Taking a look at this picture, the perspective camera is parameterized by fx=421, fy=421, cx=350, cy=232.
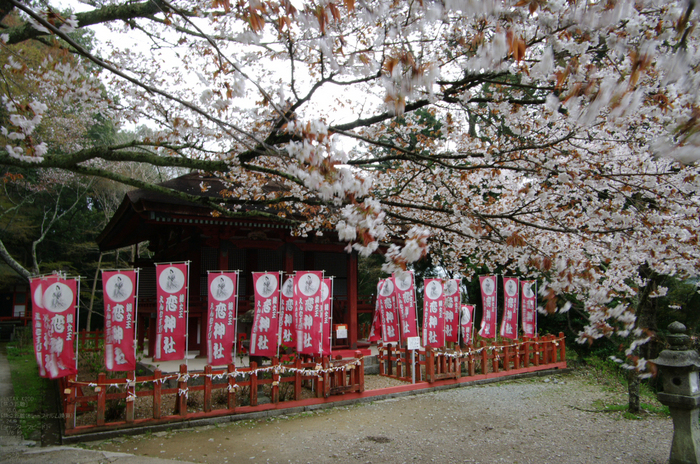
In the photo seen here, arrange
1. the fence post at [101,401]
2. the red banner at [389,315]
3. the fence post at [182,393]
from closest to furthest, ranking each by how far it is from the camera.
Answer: the fence post at [101,401] → the fence post at [182,393] → the red banner at [389,315]

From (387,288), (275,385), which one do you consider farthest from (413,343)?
(275,385)

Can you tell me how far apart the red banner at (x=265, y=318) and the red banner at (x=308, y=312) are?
0.46 meters

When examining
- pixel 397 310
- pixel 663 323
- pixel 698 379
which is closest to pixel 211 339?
pixel 397 310

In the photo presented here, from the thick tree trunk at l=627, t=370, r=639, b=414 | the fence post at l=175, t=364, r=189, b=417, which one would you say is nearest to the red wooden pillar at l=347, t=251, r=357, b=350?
the fence post at l=175, t=364, r=189, b=417

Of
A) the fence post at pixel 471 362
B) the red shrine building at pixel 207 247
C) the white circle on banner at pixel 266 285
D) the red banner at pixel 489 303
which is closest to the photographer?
the white circle on banner at pixel 266 285

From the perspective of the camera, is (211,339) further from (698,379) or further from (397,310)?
(698,379)

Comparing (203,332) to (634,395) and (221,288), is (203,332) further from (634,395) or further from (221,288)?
(634,395)

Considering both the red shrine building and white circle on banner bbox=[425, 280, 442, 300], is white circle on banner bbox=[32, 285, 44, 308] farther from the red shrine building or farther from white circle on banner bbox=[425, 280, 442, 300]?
white circle on banner bbox=[425, 280, 442, 300]

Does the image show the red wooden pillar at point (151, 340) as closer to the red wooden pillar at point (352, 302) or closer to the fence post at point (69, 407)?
the red wooden pillar at point (352, 302)

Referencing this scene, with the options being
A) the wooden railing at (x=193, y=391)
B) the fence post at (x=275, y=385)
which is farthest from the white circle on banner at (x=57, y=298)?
the fence post at (x=275, y=385)

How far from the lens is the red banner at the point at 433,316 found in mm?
9492

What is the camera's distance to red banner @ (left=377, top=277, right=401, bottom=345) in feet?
32.6

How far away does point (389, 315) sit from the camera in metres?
9.93

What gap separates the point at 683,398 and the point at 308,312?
5670 millimetres
